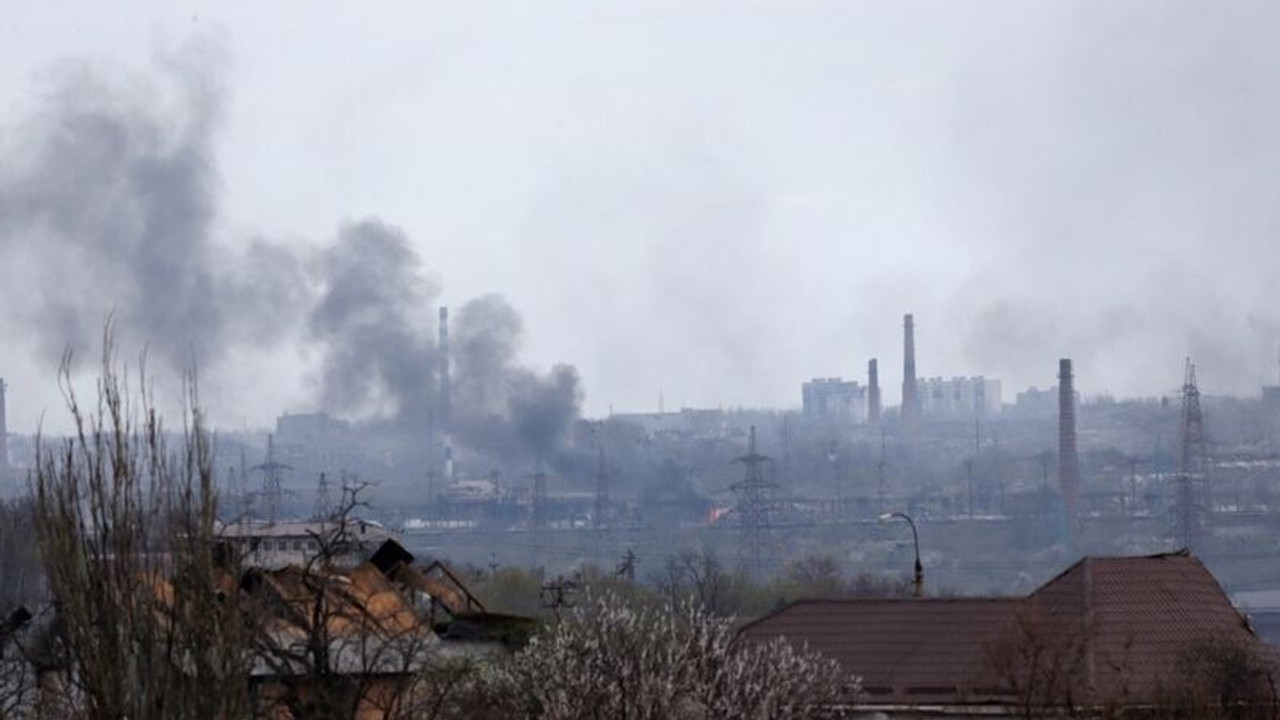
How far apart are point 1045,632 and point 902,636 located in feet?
8.32

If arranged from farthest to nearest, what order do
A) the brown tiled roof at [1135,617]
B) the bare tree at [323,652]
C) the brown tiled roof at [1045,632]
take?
1. the brown tiled roof at [1135,617]
2. the brown tiled roof at [1045,632]
3. the bare tree at [323,652]

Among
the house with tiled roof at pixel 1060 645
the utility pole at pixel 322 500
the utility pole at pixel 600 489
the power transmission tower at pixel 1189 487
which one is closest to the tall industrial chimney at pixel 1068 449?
the power transmission tower at pixel 1189 487

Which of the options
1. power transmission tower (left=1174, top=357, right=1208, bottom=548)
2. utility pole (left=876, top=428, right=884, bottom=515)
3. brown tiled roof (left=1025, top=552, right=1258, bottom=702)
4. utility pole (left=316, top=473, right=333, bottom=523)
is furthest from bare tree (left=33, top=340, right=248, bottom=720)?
utility pole (left=876, top=428, right=884, bottom=515)

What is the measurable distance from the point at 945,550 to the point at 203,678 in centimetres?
11763

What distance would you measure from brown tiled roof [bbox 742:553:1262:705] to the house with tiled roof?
17 millimetres

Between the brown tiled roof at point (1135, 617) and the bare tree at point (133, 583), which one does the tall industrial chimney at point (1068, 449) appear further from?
the bare tree at point (133, 583)

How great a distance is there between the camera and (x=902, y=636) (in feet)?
90.9

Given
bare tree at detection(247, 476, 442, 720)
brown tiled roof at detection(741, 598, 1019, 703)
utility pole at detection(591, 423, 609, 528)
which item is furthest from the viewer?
utility pole at detection(591, 423, 609, 528)

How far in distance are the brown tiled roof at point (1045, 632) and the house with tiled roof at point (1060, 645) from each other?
0.7 inches

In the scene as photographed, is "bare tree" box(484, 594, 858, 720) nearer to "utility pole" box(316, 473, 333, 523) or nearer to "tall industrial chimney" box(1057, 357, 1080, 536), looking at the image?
"utility pole" box(316, 473, 333, 523)

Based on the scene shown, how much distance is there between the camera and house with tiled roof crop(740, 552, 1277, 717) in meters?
24.9

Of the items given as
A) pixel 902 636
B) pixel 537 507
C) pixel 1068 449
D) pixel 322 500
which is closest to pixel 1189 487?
pixel 1068 449

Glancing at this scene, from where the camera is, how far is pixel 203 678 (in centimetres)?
1480

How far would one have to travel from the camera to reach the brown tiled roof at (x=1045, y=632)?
25547mm
